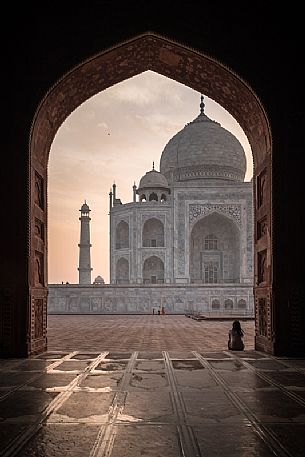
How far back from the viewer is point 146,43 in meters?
7.12

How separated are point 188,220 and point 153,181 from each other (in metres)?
4.38

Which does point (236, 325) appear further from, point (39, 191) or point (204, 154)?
point (204, 154)

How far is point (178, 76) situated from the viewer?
26.3 ft

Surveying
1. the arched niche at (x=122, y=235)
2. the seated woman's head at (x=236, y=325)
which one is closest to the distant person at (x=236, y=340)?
the seated woman's head at (x=236, y=325)

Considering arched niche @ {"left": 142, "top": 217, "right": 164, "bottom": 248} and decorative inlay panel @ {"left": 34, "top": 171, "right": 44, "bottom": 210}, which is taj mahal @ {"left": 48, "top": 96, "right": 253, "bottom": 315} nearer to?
arched niche @ {"left": 142, "top": 217, "right": 164, "bottom": 248}

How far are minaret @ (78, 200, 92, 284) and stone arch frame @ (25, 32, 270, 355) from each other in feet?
95.5

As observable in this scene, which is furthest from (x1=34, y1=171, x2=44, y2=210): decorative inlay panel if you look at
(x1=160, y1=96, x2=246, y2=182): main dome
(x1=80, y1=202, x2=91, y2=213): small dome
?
(x1=80, y1=202, x2=91, y2=213): small dome

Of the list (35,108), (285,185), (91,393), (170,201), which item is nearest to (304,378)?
(91,393)

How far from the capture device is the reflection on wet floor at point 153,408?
8.91 feet

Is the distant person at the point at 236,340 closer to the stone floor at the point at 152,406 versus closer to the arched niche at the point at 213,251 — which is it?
the stone floor at the point at 152,406

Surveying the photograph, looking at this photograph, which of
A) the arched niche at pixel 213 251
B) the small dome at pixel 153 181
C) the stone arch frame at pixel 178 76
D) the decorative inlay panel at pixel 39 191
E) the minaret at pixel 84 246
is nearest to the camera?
the stone arch frame at pixel 178 76

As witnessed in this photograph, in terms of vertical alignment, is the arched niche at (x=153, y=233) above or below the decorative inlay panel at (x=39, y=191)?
above

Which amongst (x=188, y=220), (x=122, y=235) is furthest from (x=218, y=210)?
(x=122, y=235)

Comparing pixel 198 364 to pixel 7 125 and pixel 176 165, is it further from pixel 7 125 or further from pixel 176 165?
pixel 176 165
